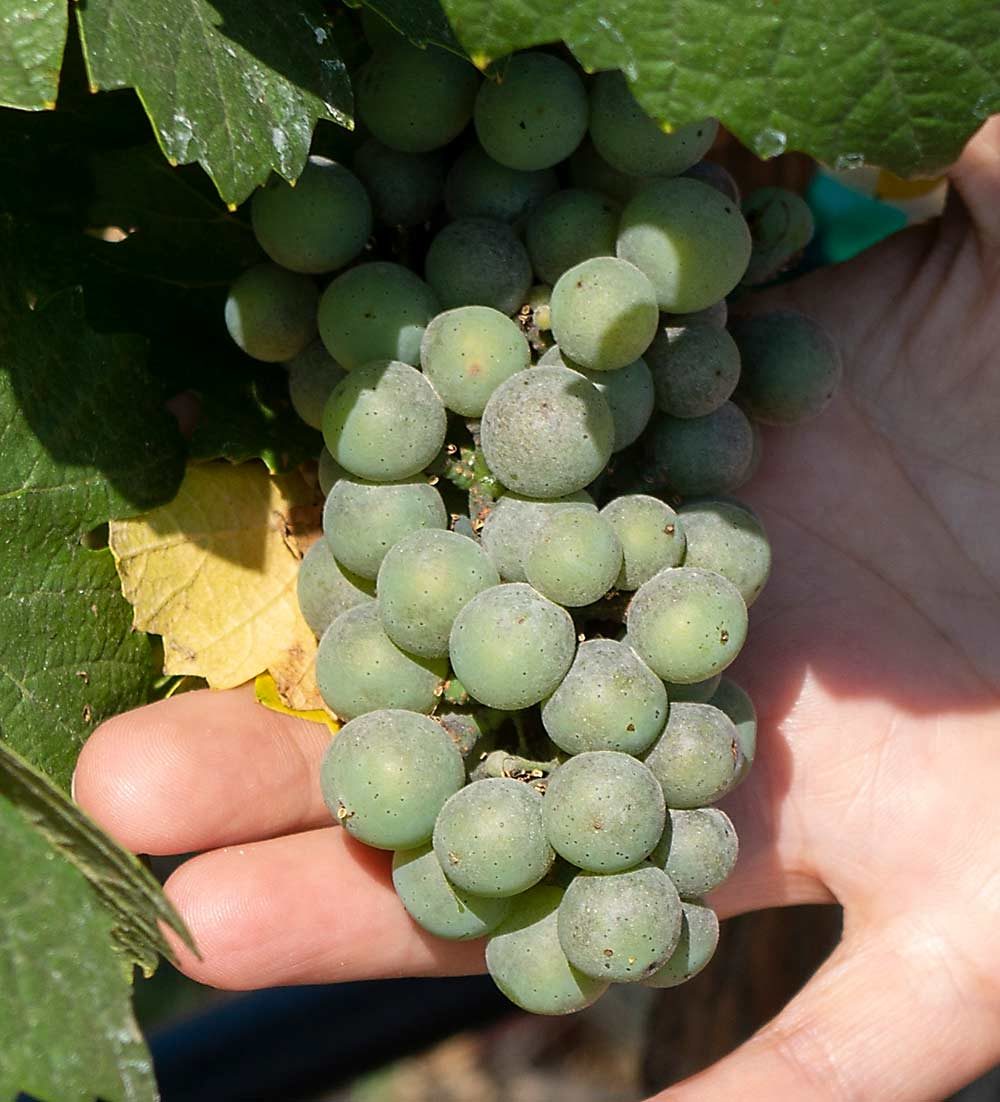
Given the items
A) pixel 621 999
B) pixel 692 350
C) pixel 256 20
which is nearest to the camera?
pixel 256 20

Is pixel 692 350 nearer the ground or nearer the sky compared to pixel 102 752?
nearer the sky

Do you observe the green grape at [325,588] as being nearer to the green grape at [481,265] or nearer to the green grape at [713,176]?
the green grape at [481,265]

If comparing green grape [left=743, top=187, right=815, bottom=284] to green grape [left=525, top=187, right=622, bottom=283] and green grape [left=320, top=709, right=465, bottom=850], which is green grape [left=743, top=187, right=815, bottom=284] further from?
green grape [left=320, top=709, right=465, bottom=850]

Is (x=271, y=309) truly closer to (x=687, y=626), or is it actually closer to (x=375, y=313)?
(x=375, y=313)

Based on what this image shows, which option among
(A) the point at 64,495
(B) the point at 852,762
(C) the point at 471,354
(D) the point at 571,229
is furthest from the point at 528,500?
(B) the point at 852,762

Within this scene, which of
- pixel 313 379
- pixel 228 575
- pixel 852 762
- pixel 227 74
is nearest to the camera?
pixel 227 74

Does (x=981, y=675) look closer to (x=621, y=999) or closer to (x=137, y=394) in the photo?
(x=137, y=394)

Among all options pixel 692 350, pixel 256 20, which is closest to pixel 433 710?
pixel 692 350
